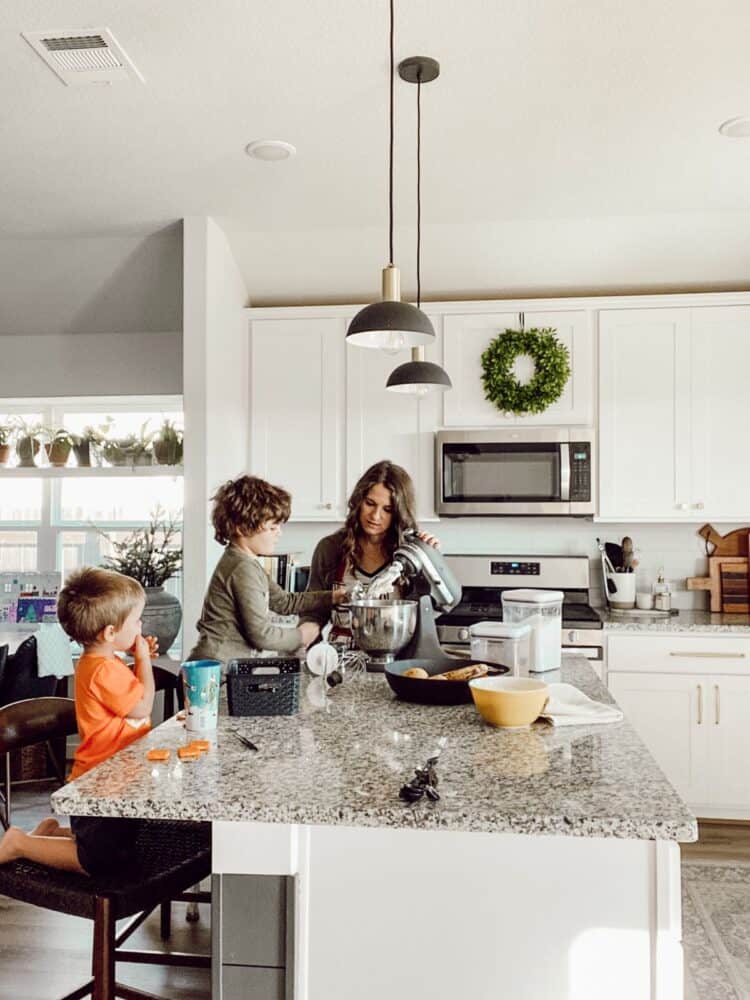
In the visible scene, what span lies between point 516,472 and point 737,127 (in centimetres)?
171

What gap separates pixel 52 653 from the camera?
13.1 feet

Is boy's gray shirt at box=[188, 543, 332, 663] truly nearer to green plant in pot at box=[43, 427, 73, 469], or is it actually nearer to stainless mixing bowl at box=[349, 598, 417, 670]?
stainless mixing bowl at box=[349, 598, 417, 670]

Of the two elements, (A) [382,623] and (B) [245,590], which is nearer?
(A) [382,623]

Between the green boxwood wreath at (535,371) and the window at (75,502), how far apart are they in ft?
6.04

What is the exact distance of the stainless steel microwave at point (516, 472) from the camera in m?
4.08

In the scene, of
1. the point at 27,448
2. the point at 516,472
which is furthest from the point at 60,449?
the point at 516,472

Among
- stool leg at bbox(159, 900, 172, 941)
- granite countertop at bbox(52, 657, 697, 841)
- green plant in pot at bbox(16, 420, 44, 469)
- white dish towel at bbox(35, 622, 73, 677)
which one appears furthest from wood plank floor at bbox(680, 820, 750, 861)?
green plant in pot at bbox(16, 420, 44, 469)

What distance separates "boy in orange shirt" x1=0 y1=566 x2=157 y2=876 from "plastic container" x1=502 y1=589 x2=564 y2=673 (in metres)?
0.93

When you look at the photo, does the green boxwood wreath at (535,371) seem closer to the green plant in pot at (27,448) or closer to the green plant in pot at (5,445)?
the green plant in pot at (27,448)

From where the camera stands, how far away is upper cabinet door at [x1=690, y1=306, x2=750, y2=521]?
159 inches

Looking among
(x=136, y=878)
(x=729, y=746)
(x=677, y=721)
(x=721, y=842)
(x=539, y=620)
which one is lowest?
(x=721, y=842)

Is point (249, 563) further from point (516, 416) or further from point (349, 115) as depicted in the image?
point (516, 416)

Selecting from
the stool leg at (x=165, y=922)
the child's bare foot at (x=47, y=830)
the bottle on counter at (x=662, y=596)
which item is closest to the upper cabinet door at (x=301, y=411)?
the bottle on counter at (x=662, y=596)

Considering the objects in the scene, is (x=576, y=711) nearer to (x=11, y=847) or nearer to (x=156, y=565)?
(x=11, y=847)
